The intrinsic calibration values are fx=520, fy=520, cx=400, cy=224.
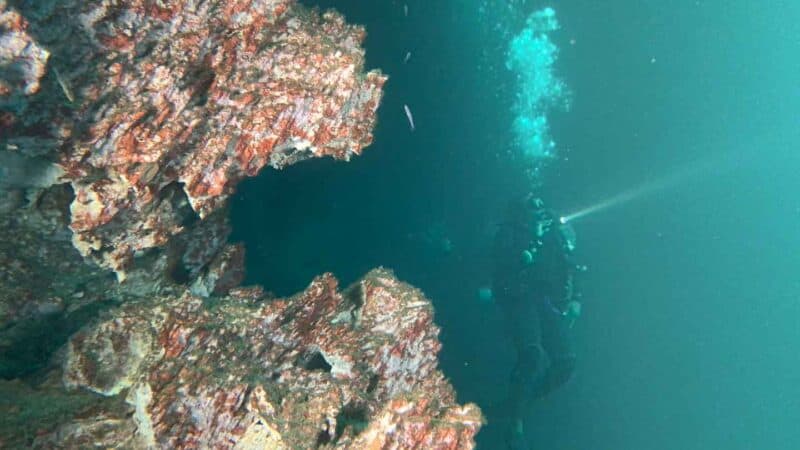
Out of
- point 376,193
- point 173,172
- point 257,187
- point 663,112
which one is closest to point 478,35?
point 376,193

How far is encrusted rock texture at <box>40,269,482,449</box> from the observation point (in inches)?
81.7

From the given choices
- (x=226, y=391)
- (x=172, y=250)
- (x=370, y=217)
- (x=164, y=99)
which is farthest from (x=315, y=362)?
(x=370, y=217)

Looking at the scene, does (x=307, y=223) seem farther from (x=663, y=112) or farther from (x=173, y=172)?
(x=663, y=112)

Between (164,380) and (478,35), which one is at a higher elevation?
(478,35)

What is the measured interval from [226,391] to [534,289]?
31.8 feet

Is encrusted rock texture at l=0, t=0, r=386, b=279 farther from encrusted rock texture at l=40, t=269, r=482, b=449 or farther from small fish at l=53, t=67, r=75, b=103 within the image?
encrusted rock texture at l=40, t=269, r=482, b=449

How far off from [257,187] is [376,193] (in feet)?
13.0

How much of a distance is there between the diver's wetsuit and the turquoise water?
2.75m

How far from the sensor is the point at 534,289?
11.2 meters

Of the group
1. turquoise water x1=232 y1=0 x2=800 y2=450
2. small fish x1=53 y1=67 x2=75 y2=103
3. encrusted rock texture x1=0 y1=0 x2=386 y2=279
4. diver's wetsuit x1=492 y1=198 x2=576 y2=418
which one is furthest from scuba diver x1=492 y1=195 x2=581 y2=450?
small fish x1=53 y1=67 x2=75 y2=103

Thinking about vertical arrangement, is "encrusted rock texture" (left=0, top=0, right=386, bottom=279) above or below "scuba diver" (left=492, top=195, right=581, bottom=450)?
below

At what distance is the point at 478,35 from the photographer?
47.9 ft

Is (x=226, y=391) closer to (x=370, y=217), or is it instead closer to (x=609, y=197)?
(x=370, y=217)

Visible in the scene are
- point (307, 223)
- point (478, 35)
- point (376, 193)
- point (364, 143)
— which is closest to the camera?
point (364, 143)
